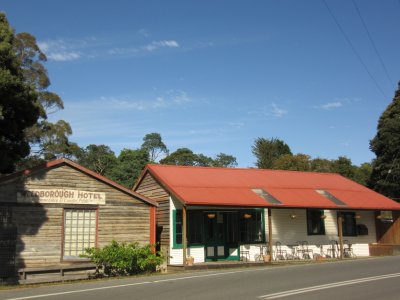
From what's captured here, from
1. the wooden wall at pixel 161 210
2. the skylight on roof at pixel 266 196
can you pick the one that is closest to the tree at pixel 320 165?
the skylight on roof at pixel 266 196

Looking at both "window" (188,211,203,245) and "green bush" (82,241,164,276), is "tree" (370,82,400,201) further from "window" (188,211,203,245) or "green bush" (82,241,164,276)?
"green bush" (82,241,164,276)

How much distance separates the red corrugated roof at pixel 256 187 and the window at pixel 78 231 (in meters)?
3.81

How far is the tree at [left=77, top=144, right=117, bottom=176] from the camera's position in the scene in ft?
213

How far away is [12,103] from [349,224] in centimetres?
1898

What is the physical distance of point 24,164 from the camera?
3519cm

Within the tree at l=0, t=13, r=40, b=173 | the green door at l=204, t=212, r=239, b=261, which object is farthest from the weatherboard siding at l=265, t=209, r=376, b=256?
the tree at l=0, t=13, r=40, b=173

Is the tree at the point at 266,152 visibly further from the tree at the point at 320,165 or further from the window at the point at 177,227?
the window at the point at 177,227

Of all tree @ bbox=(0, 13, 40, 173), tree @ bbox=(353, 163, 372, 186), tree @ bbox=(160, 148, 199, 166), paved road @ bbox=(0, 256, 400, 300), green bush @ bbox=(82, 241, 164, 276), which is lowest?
paved road @ bbox=(0, 256, 400, 300)

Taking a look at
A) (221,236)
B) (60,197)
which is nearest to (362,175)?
(221,236)

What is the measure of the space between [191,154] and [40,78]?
39284 mm

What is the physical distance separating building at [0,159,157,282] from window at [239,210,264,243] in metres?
4.94

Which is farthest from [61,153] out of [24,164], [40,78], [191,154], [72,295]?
[191,154]

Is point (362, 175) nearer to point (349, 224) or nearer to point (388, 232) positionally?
point (388, 232)

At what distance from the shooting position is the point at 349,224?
26.0 meters
